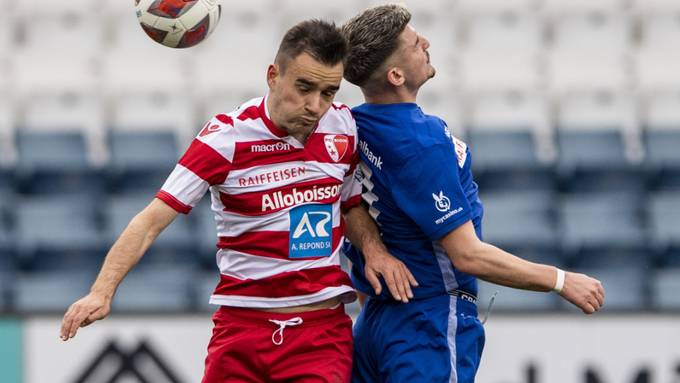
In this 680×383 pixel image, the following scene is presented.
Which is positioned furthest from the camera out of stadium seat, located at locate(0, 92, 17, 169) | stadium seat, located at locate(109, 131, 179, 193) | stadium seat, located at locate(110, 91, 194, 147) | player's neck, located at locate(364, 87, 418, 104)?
stadium seat, located at locate(110, 91, 194, 147)

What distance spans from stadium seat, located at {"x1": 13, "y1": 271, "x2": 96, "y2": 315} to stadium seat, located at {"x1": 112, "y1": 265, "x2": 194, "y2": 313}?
30 centimetres

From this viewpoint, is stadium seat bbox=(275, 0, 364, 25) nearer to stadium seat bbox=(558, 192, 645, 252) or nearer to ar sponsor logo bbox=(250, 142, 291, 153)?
stadium seat bbox=(558, 192, 645, 252)

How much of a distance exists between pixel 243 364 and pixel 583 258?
5.15 metres

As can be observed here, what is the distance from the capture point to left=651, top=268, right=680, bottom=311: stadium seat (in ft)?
29.4

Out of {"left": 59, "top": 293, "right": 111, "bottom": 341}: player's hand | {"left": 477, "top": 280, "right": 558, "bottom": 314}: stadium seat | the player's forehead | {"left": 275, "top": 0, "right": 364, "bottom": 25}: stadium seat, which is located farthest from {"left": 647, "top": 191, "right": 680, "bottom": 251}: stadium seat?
{"left": 59, "top": 293, "right": 111, "bottom": 341}: player's hand

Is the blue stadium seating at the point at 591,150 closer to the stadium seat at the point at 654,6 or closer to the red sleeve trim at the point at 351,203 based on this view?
the stadium seat at the point at 654,6

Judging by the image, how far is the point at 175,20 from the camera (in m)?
4.66

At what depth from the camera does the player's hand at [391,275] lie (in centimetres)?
460

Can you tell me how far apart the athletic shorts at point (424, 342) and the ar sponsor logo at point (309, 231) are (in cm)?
37

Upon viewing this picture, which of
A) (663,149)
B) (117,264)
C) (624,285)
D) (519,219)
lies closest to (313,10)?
(519,219)

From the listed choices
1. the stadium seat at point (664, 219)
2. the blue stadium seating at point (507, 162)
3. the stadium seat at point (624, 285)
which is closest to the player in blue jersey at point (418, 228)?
the stadium seat at point (624, 285)

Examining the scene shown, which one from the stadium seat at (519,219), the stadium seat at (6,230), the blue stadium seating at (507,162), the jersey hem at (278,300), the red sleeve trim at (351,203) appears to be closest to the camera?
the jersey hem at (278,300)

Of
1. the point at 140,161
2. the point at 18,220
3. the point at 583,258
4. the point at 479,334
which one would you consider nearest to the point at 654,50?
the point at 583,258

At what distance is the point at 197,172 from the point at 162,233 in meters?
5.08
